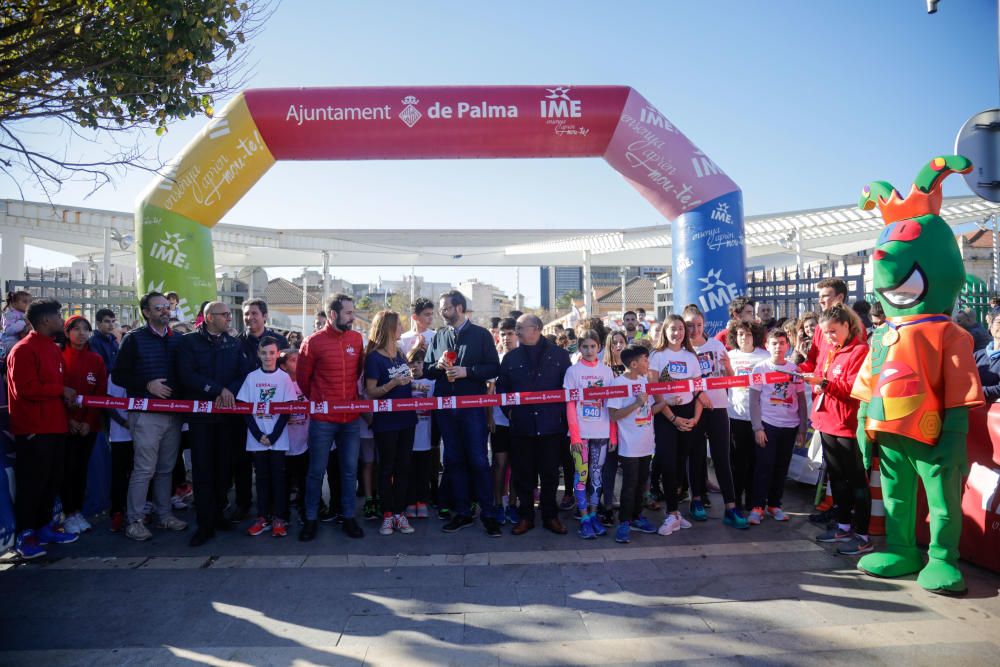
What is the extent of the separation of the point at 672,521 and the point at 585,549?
0.85m

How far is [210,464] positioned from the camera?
5.07 meters

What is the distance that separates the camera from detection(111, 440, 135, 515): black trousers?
5359 millimetres

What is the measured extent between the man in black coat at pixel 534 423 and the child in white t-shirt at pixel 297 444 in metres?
1.79

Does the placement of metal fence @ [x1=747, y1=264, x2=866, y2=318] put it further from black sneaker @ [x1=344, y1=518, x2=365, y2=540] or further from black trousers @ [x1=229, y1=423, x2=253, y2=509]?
black trousers @ [x1=229, y1=423, x2=253, y2=509]

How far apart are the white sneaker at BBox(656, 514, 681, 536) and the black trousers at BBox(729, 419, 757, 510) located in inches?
29.1

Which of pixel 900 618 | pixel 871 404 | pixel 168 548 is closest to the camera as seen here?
pixel 900 618

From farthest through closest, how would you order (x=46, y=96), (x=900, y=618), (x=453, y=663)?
1. (x=46, y=96)
2. (x=900, y=618)
3. (x=453, y=663)

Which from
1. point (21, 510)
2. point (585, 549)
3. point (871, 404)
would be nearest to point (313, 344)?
→ point (21, 510)

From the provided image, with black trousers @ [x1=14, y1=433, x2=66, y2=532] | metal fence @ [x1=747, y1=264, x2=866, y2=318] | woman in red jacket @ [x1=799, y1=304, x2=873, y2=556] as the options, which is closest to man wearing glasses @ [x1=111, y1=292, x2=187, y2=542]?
black trousers @ [x1=14, y1=433, x2=66, y2=532]

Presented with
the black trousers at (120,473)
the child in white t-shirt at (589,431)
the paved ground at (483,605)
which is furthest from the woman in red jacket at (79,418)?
the child in white t-shirt at (589,431)

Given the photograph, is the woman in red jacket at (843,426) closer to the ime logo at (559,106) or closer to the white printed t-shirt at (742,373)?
the white printed t-shirt at (742,373)

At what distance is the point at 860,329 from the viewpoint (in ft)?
15.6

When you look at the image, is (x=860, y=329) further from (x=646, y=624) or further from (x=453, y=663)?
(x=453, y=663)

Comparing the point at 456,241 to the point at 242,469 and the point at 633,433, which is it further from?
the point at 633,433
